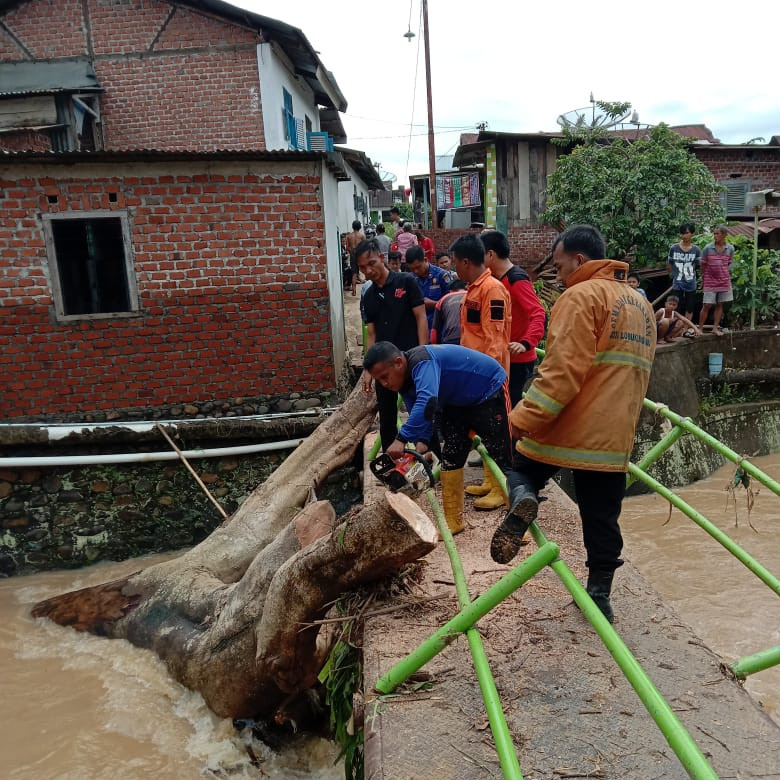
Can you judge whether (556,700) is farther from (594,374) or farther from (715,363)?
(715,363)

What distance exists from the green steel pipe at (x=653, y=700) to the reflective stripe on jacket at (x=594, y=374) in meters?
0.71

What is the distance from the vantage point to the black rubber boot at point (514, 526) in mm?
2533

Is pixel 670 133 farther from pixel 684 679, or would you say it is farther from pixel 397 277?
pixel 684 679

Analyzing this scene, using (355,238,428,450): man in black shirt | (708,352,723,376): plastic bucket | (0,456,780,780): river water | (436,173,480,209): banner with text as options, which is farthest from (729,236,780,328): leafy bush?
(436,173,480,209): banner with text

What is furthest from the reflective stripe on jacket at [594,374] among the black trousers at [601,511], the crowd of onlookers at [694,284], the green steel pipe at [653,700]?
the crowd of onlookers at [694,284]

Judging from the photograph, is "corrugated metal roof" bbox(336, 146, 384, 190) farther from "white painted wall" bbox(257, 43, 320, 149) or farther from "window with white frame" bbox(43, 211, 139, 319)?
"window with white frame" bbox(43, 211, 139, 319)

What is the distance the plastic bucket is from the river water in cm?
368

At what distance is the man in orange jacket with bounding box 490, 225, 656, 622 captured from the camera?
2564mm

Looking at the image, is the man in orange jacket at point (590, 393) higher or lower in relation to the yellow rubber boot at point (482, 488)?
higher

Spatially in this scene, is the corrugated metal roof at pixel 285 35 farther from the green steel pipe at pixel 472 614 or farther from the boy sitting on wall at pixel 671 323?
the green steel pipe at pixel 472 614

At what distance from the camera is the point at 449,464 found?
3803 millimetres

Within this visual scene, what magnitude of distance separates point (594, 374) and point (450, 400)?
3.89 feet

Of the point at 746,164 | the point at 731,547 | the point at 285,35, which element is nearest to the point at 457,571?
the point at 731,547

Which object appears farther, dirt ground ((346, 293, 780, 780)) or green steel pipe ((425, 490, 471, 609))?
green steel pipe ((425, 490, 471, 609))
